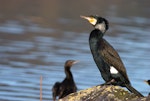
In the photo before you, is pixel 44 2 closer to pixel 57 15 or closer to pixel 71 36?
pixel 57 15

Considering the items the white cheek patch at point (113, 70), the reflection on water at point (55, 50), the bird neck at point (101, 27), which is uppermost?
the reflection on water at point (55, 50)

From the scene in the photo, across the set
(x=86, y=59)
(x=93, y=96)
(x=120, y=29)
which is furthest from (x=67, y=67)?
(x=120, y=29)

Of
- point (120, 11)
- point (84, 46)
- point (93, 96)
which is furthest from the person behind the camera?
point (120, 11)

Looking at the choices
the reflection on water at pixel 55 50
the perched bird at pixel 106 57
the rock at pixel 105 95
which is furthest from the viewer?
the reflection on water at pixel 55 50

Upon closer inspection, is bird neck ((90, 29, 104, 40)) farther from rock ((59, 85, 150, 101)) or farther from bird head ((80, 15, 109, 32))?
rock ((59, 85, 150, 101))

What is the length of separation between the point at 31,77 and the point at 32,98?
7.79 feet

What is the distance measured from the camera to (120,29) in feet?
92.5

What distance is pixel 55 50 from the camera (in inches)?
879

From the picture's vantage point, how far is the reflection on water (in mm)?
17422

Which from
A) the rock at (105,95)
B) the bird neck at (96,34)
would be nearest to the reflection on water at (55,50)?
the bird neck at (96,34)

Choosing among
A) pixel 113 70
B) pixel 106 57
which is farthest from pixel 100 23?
pixel 113 70

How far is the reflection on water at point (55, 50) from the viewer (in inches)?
686

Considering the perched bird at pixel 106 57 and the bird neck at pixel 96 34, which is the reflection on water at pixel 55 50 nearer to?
the perched bird at pixel 106 57

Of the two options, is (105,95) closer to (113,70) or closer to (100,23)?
(113,70)
